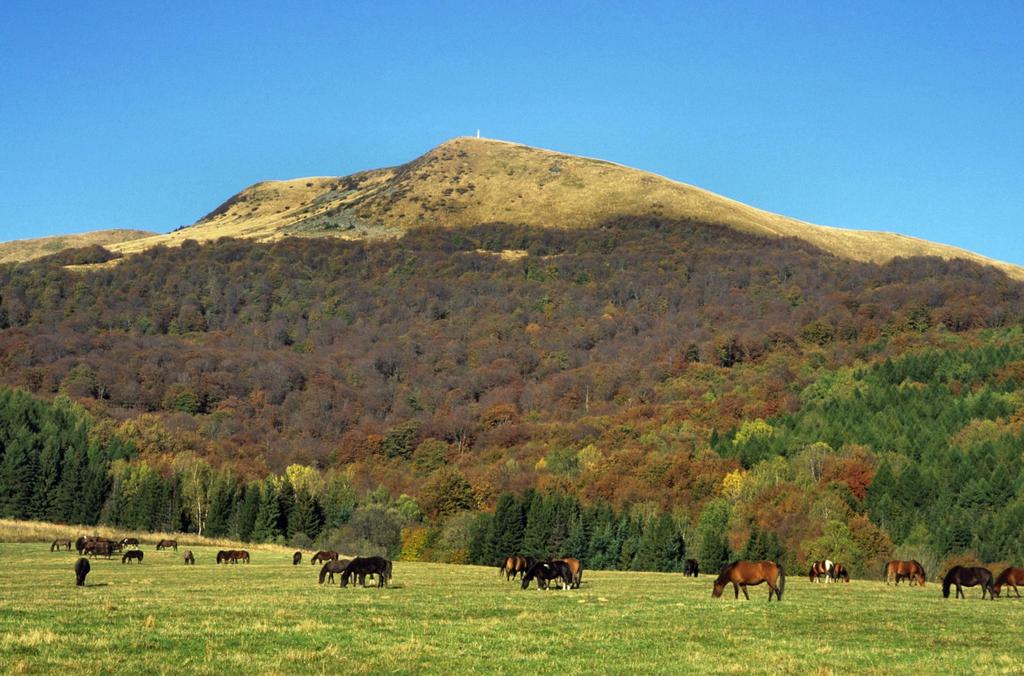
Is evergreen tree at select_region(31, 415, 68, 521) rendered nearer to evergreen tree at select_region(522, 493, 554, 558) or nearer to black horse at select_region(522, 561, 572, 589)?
evergreen tree at select_region(522, 493, 554, 558)

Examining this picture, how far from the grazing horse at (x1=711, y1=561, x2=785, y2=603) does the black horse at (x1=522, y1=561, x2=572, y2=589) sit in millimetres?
7098

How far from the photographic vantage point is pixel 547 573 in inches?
1679

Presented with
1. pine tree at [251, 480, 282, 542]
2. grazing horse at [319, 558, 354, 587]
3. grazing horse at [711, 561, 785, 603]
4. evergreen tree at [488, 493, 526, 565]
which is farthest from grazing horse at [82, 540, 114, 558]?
pine tree at [251, 480, 282, 542]

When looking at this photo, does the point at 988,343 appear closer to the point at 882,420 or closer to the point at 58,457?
the point at 882,420

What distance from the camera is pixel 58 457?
130000 mm

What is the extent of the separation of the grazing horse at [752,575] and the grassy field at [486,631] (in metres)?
0.78

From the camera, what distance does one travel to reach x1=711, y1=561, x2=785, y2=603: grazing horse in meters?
36.5

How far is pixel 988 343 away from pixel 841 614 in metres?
160

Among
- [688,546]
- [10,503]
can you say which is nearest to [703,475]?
[688,546]

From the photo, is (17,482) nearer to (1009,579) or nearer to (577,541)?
(577,541)

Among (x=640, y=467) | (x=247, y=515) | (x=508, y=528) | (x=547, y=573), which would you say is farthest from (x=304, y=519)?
(x=547, y=573)

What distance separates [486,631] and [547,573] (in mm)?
16941

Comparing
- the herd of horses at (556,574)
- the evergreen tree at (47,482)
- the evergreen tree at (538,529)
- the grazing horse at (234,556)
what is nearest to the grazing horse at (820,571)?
the herd of horses at (556,574)

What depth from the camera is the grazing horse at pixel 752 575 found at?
36.5 meters
